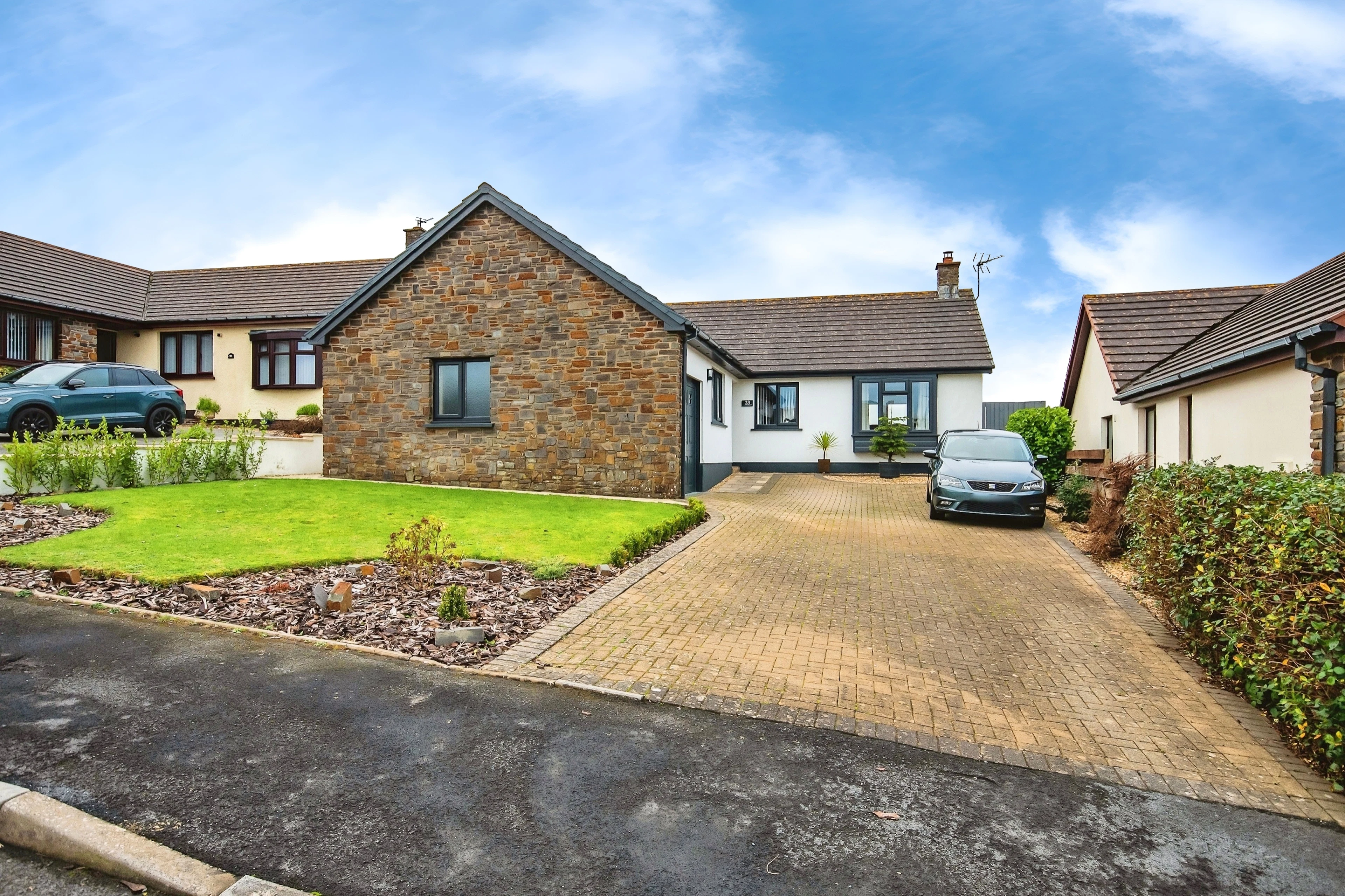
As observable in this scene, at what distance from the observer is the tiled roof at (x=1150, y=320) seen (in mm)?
16422

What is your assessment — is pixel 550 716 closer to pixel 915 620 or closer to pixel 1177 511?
pixel 915 620

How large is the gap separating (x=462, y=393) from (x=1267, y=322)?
15.3 metres

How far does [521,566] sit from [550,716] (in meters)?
3.96

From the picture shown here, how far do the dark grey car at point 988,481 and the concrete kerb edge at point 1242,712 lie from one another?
4.07 metres

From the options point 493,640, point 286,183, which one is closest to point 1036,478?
point 493,640

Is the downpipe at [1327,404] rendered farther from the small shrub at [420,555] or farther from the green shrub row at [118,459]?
the green shrub row at [118,459]

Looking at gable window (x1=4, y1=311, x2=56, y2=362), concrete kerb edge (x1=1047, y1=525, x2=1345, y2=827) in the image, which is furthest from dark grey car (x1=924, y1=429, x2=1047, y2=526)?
gable window (x1=4, y1=311, x2=56, y2=362)

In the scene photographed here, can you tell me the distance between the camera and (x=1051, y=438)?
17359 millimetres

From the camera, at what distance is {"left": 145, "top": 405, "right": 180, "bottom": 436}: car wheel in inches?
666

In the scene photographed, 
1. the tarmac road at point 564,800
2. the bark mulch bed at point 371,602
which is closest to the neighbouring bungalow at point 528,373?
the bark mulch bed at point 371,602

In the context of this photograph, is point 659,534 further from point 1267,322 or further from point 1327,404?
point 1267,322

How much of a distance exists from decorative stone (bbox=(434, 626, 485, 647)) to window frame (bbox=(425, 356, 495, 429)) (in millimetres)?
10717

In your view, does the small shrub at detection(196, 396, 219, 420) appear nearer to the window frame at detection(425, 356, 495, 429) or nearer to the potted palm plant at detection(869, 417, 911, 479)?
the window frame at detection(425, 356, 495, 429)

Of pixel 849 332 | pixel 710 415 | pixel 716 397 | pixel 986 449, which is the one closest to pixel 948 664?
pixel 986 449
